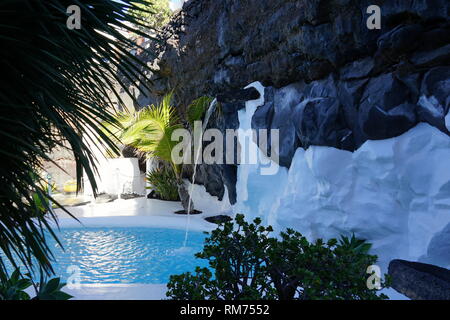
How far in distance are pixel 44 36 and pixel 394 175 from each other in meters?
3.62

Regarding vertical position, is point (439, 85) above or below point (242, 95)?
below

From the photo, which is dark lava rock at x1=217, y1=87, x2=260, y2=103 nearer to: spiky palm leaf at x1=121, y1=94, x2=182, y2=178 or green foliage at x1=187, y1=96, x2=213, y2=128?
green foliage at x1=187, y1=96, x2=213, y2=128

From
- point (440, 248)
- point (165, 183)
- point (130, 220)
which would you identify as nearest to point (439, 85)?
point (440, 248)

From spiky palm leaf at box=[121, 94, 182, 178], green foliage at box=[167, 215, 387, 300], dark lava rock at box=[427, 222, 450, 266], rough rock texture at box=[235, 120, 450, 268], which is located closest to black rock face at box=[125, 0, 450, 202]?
rough rock texture at box=[235, 120, 450, 268]

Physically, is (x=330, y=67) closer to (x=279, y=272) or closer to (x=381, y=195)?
(x=381, y=195)

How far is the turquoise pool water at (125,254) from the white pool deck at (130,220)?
0.21m

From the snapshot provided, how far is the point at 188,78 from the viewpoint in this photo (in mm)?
9688

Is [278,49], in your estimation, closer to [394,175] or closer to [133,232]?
[394,175]

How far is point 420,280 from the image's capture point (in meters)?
2.85

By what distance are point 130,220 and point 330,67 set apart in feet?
17.1

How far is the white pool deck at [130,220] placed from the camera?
337 centimetres

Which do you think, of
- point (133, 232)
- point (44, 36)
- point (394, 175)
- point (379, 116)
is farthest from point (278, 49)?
point (44, 36)

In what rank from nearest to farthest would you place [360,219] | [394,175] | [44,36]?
[44,36]
[394,175]
[360,219]

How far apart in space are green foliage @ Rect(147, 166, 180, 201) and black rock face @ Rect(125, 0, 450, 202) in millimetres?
1965
